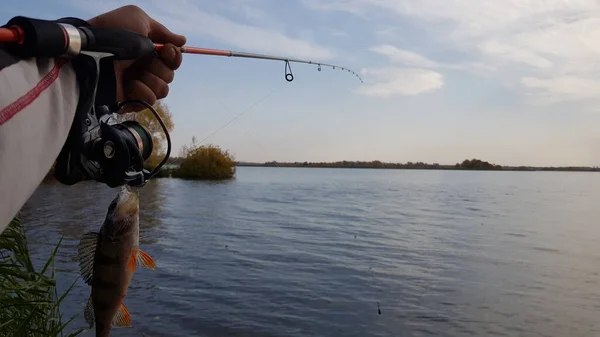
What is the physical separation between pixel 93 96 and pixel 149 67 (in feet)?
2.40

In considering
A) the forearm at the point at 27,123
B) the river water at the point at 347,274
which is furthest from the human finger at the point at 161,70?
the river water at the point at 347,274

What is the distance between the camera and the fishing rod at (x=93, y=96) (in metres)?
1.55

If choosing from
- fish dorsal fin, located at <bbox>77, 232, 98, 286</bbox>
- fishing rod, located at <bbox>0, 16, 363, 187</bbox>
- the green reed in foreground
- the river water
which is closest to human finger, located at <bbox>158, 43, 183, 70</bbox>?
fishing rod, located at <bbox>0, 16, 363, 187</bbox>

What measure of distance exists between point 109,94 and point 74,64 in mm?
390

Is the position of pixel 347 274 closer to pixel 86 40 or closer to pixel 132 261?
pixel 132 261

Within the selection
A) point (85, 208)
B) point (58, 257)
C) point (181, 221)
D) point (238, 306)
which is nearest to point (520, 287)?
point (238, 306)

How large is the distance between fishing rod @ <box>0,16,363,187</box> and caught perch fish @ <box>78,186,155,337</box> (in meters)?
0.11

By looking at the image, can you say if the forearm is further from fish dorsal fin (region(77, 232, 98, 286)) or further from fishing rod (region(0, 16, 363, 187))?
fish dorsal fin (region(77, 232, 98, 286))

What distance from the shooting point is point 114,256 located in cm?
221

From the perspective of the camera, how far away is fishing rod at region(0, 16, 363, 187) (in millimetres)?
1550

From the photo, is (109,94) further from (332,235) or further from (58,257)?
(332,235)

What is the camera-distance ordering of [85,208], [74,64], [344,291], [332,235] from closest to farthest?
1. [74,64]
2. [344,291]
3. [332,235]
4. [85,208]

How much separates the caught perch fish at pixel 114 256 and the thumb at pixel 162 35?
32.2 inches

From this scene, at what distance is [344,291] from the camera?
1288cm
